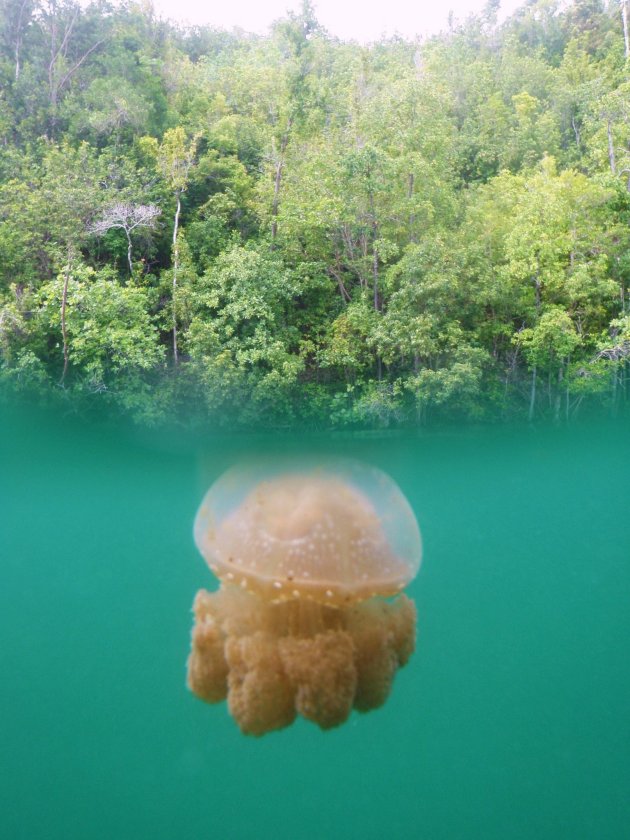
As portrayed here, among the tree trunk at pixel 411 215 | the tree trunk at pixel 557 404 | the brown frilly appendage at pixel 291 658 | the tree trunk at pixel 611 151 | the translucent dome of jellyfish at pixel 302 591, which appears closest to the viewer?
the translucent dome of jellyfish at pixel 302 591

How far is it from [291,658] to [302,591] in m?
0.18

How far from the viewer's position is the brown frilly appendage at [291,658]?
4.25 ft

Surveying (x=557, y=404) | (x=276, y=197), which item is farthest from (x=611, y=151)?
(x=276, y=197)

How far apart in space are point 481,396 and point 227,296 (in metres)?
3.48

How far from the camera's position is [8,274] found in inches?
379

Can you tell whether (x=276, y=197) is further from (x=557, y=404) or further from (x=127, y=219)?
(x=557, y=404)

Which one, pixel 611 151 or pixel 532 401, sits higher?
pixel 611 151

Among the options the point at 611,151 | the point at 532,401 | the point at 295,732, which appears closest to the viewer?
the point at 295,732

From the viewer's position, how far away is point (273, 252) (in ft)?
32.8

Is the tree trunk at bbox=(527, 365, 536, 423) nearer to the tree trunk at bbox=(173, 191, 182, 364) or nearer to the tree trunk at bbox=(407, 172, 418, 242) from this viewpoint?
the tree trunk at bbox=(407, 172, 418, 242)

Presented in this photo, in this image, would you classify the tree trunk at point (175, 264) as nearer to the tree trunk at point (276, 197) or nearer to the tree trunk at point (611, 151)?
the tree trunk at point (276, 197)

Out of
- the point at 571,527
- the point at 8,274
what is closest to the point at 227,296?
the point at 8,274

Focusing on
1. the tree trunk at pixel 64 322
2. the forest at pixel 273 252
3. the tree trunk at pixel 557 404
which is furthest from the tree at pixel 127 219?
the tree trunk at pixel 557 404

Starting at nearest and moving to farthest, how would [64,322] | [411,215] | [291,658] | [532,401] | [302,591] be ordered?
[302,591]
[291,658]
[64,322]
[532,401]
[411,215]
